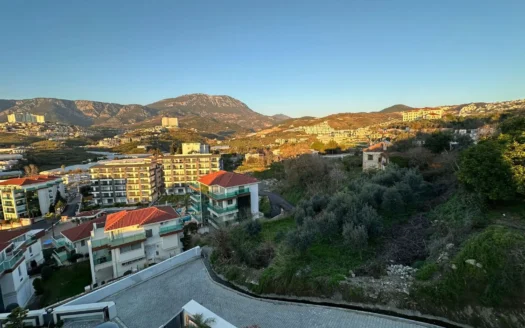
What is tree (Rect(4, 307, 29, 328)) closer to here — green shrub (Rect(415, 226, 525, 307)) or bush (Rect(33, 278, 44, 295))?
bush (Rect(33, 278, 44, 295))

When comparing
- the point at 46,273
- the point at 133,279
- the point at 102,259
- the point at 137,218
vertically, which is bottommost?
the point at 46,273

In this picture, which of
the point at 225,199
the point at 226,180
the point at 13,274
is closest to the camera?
the point at 13,274

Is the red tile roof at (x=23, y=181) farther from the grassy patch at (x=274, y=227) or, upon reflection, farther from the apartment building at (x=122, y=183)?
the grassy patch at (x=274, y=227)

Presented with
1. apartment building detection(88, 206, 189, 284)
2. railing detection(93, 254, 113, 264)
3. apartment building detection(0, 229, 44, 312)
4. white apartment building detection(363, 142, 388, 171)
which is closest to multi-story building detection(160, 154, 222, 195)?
white apartment building detection(363, 142, 388, 171)

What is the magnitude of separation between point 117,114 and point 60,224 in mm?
191917

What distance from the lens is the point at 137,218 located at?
18078 millimetres

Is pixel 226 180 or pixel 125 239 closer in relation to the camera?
pixel 125 239

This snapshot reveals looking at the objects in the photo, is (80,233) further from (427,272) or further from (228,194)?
(427,272)

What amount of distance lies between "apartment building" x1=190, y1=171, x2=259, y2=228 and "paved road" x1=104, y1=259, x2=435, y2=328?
31.0 feet

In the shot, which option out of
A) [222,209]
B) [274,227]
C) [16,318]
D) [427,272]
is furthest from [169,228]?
[427,272]

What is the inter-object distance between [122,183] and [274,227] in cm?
3123

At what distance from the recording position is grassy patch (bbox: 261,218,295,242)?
19.1m

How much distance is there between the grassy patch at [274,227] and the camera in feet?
62.6

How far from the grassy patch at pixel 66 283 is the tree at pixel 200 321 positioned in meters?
13.8
